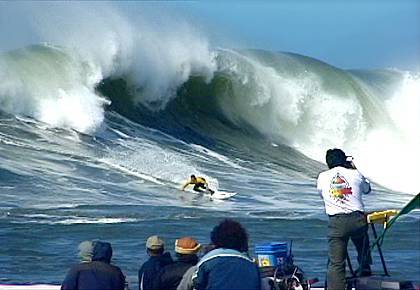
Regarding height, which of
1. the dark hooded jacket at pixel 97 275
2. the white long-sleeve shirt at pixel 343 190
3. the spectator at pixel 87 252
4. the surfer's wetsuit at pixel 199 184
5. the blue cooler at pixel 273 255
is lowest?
the dark hooded jacket at pixel 97 275

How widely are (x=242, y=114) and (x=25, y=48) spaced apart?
20.1ft

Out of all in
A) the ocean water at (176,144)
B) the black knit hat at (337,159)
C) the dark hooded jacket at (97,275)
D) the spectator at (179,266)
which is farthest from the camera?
the ocean water at (176,144)

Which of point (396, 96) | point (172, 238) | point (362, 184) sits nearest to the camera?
point (362, 184)

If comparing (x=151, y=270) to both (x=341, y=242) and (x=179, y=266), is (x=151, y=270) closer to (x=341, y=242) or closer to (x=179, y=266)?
(x=179, y=266)

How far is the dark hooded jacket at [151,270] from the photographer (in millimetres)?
5906

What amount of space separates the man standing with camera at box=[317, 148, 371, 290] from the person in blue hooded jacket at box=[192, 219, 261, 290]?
5.26 feet

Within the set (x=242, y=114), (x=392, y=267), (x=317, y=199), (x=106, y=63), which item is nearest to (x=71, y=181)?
(x=317, y=199)

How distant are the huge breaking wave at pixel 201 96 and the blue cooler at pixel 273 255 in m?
15.1

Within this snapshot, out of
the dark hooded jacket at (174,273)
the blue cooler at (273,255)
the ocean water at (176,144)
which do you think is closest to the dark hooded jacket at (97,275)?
the dark hooded jacket at (174,273)

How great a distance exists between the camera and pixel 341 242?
22.1 ft

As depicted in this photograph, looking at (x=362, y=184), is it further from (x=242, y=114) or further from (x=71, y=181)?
(x=242, y=114)

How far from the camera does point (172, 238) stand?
1127cm

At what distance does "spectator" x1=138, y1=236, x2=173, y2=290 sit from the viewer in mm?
5910

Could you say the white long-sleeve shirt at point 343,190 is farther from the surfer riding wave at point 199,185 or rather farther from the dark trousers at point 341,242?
the surfer riding wave at point 199,185
